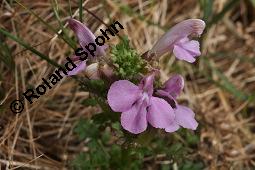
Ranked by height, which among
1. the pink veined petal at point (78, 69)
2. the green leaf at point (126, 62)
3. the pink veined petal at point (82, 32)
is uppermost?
the pink veined petal at point (82, 32)

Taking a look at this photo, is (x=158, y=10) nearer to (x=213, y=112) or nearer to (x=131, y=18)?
(x=131, y=18)

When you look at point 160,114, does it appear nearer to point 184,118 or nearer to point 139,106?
point 139,106

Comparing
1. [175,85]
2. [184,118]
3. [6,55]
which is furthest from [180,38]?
[6,55]

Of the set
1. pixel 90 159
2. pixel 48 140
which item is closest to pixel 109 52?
pixel 90 159

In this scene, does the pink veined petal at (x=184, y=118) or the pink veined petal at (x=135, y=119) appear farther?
the pink veined petal at (x=184, y=118)

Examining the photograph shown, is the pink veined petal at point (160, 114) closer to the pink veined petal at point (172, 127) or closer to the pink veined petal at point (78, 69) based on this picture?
the pink veined petal at point (172, 127)

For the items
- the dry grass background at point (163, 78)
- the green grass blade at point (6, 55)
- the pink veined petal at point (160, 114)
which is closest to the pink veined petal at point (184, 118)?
the pink veined petal at point (160, 114)

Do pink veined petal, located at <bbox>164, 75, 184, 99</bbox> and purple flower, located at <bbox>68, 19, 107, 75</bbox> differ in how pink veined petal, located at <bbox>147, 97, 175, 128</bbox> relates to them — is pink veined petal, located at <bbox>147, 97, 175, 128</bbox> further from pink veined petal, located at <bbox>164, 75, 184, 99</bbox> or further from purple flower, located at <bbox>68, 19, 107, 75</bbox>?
purple flower, located at <bbox>68, 19, 107, 75</bbox>
